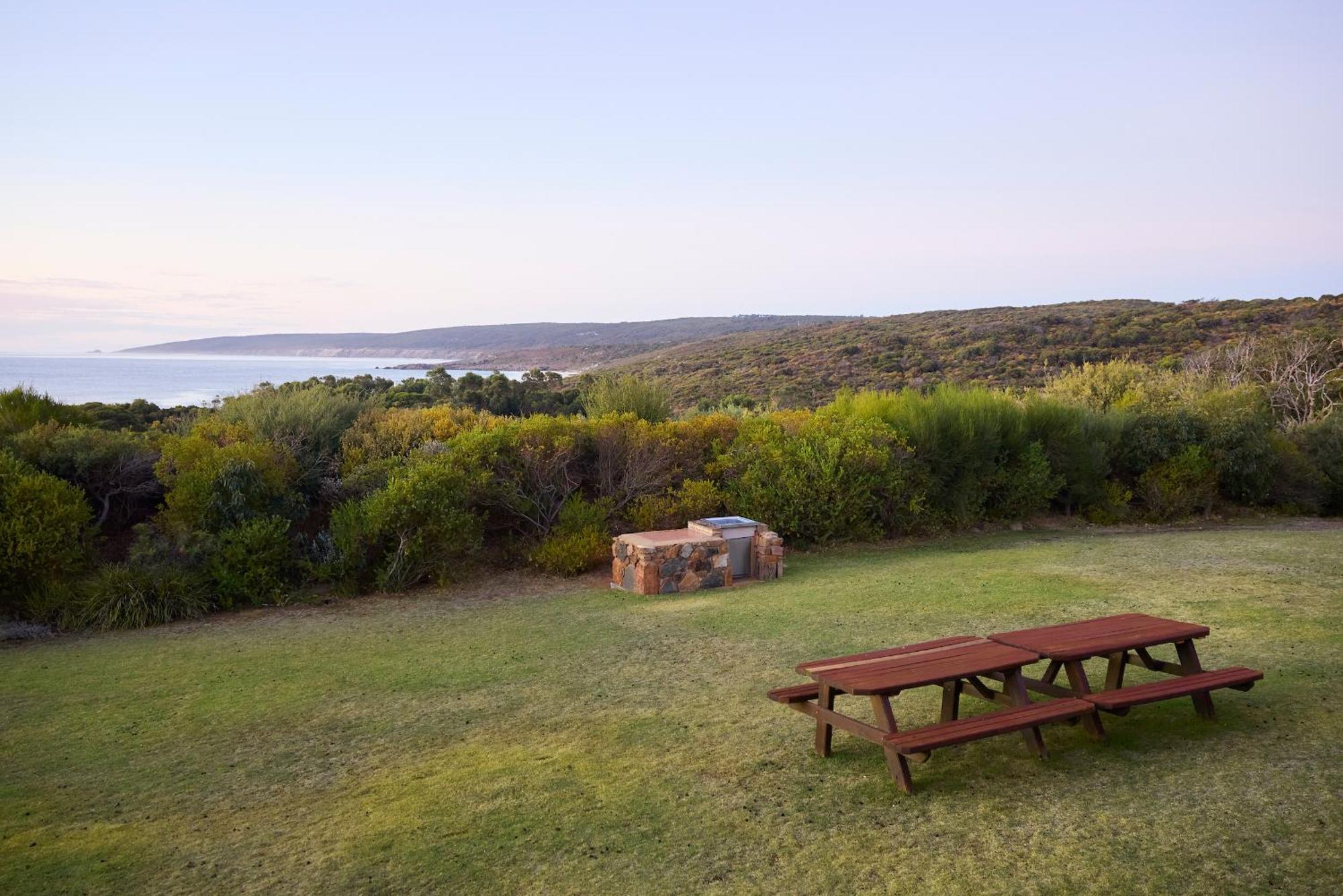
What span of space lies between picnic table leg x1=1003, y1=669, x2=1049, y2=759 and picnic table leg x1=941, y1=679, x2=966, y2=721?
237 mm

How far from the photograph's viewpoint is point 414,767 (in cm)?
462

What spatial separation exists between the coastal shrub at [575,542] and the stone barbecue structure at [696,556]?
8.8 inches

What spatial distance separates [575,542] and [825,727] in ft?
18.6

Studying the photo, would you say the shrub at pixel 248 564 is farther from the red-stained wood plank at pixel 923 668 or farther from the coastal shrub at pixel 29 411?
the red-stained wood plank at pixel 923 668

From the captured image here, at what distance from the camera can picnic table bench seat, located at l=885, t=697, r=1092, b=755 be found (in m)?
3.89

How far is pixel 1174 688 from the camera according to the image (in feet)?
14.9

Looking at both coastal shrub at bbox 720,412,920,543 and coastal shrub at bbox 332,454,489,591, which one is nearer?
coastal shrub at bbox 332,454,489,591

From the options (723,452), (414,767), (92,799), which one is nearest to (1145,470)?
(723,452)

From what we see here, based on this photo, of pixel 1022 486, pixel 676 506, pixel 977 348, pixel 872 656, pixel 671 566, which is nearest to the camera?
pixel 872 656

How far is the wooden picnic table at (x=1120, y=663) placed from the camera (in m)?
4.48

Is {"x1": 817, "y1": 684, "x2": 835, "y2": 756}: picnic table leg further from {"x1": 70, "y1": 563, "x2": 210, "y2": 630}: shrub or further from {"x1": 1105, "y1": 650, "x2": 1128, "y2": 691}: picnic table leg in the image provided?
{"x1": 70, "y1": 563, "x2": 210, "y2": 630}: shrub

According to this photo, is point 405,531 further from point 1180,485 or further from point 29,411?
point 1180,485

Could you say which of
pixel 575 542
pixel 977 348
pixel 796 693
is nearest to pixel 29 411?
pixel 575 542

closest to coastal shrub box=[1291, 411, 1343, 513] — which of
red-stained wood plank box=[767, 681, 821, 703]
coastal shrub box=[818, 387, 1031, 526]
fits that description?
coastal shrub box=[818, 387, 1031, 526]
